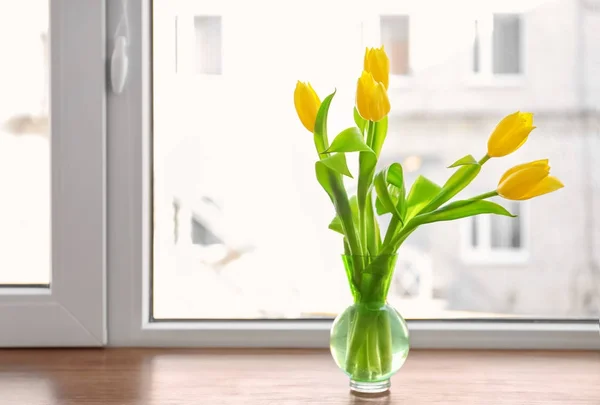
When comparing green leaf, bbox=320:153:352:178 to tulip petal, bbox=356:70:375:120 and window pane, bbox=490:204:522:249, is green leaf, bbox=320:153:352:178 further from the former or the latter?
window pane, bbox=490:204:522:249

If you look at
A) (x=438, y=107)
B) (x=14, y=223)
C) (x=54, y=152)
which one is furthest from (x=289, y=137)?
(x=14, y=223)

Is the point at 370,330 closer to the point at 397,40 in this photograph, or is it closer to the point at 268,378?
the point at 268,378

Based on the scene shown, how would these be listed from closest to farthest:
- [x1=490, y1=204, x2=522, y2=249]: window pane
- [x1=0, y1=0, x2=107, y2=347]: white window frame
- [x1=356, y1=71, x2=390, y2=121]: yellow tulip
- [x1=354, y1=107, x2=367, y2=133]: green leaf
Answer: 1. [x1=356, y1=71, x2=390, y2=121]: yellow tulip
2. [x1=354, y1=107, x2=367, y2=133]: green leaf
3. [x1=0, y1=0, x2=107, y2=347]: white window frame
4. [x1=490, y1=204, x2=522, y2=249]: window pane

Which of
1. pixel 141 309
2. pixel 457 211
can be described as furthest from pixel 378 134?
pixel 141 309

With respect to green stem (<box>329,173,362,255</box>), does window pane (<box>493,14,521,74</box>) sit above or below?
above

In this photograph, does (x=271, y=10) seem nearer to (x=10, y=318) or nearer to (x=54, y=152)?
(x=54, y=152)

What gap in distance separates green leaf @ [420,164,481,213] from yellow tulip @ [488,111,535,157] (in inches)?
1.6

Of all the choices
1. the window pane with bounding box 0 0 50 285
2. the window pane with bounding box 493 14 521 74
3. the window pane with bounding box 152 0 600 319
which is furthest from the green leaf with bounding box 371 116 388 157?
the window pane with bounding box 0 0 50 285

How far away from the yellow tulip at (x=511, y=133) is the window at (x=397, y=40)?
0.39 m

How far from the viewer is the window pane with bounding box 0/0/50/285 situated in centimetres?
118

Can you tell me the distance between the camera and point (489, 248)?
124cm

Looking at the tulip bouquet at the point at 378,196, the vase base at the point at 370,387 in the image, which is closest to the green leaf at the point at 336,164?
the tulip bouquet at the point at 378,196

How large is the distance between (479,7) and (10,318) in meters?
0.96

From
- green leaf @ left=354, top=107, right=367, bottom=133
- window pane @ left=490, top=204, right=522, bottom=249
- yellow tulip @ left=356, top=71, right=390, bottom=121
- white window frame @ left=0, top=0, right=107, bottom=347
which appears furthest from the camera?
window pane @ left=490, top=204, right=522, bottom=249
